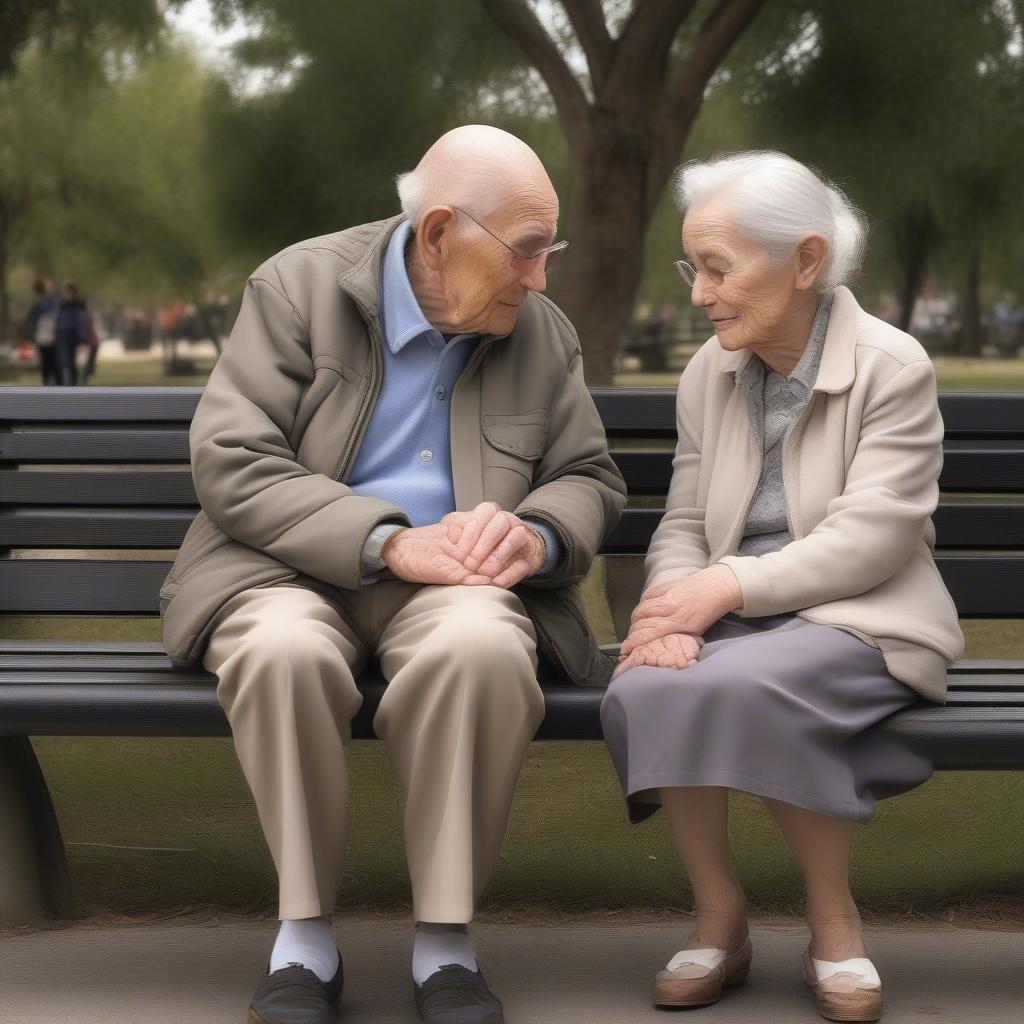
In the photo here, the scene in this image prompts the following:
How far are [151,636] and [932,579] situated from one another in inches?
128

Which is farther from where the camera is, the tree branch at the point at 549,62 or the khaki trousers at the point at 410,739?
the tree branch at the point at 549,62

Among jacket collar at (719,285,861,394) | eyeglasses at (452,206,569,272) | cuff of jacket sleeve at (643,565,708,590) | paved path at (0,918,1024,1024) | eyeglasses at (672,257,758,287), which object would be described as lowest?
paved path at (0,918,1024,1024)

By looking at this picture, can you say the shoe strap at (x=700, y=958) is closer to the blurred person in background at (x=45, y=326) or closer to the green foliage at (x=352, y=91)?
the green foliage at (x=352, y=91)

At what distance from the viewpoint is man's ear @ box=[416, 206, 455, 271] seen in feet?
10.1

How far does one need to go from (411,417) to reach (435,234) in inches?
13.4

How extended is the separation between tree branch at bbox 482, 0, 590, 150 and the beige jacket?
583 centimetres

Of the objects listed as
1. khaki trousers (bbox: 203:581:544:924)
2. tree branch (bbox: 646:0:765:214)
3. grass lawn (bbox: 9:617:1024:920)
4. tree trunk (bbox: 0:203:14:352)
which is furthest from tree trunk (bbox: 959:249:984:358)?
khaki trousers (bbox: 203:581:544:924)

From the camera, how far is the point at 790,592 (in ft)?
9.43

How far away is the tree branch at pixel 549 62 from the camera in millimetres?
8656

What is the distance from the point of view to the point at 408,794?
2756mm

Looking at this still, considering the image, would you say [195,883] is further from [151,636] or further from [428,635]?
[151,636]

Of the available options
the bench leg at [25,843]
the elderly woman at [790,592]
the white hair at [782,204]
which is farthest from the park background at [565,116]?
the white hair at [782,204]

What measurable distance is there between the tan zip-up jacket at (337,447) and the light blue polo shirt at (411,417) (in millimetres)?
35

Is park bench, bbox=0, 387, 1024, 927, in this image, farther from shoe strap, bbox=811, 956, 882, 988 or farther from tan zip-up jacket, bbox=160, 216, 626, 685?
shoe strap, bbox=811, 956, 882, 988
